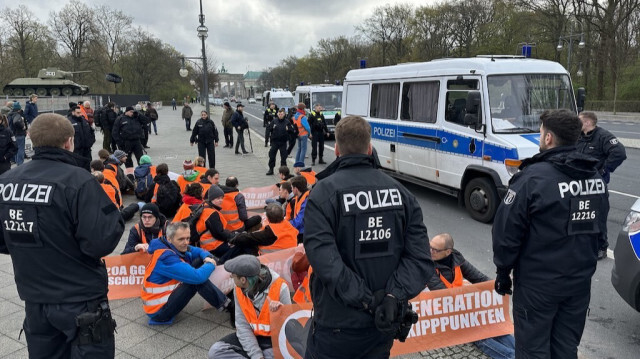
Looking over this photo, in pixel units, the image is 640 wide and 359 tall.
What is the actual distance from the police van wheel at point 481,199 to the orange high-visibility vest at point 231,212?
4044 millimetres

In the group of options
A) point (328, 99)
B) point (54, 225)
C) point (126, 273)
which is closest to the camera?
point (54, 225)

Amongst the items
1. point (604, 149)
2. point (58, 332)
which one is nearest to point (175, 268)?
point (58, 332)

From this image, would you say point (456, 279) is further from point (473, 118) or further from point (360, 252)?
point (473, 118)

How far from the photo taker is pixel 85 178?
2.55 m

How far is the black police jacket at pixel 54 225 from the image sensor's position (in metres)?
2.47

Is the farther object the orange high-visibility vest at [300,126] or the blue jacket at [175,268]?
the orange high-visibility vest at [300,126]

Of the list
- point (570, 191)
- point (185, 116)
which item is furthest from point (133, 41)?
point (570, 191)

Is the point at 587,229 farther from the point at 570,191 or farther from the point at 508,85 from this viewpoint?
the point at 508,85

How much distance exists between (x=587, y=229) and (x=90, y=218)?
2.95 meters

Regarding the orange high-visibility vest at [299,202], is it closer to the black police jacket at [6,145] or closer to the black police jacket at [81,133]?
the black police jacket at [6,145]

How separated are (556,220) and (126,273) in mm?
4342

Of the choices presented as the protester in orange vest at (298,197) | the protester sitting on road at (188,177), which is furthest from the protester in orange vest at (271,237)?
the protester sitting on road at (188,177)

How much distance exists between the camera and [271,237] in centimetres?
507

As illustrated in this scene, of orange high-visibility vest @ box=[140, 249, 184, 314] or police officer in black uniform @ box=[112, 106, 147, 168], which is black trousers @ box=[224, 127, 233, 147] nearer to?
police officer in black uniform @ box=[112, 106, 147, 168]
